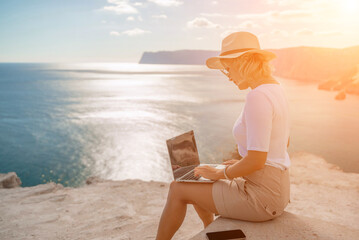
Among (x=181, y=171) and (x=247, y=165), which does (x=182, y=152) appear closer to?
(x=181, y=171)

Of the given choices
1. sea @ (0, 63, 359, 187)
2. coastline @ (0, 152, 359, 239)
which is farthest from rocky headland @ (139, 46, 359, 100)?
coastline @ (0, 152, 359, 239)

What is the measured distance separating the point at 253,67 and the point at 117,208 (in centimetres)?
528

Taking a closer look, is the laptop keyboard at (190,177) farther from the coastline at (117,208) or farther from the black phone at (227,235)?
the coastline at (117,208)

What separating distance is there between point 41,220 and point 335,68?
4086 inches

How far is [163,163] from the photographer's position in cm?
1753

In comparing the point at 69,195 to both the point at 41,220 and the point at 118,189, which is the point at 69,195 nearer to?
the point at 118,189

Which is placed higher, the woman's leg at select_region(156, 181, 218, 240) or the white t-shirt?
the white t-shirt

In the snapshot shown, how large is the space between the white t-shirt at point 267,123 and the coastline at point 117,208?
282 cm

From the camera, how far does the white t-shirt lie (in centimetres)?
235

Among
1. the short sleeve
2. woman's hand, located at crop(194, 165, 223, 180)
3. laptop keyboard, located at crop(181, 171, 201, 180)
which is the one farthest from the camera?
laptop keyboard, located at crop(181, 171, 201, 180)

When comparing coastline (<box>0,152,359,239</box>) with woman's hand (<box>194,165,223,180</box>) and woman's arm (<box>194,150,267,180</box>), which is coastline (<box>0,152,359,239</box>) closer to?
woman's hand (<box>194,165,223,180</box>)

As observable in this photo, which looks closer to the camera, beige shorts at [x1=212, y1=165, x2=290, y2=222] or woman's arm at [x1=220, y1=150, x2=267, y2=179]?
woman's arm at [x1=220, y1=150, x2=267, y2=179]

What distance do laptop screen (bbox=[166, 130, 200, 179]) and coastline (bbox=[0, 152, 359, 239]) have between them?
2.12m

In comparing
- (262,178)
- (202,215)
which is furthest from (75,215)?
(262,178)
